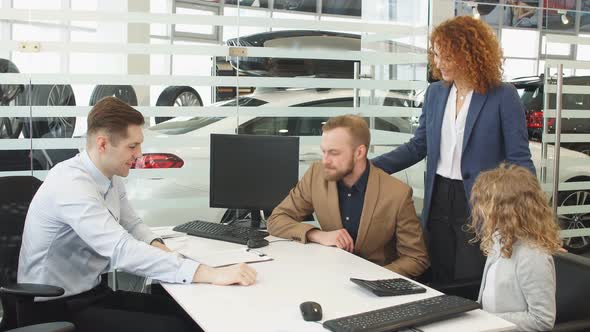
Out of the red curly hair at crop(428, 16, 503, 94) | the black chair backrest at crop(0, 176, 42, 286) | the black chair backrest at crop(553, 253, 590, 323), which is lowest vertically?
the black chair backrest at crop(553, 253, 590, 323)

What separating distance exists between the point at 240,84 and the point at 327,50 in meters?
0.61

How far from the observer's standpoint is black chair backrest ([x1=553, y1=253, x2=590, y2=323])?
2.41 metres

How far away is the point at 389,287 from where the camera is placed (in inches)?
89.7

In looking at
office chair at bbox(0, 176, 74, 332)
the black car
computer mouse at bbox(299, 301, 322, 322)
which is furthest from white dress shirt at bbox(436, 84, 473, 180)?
the black car

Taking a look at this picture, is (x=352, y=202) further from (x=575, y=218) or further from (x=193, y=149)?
(x=575, y=218)

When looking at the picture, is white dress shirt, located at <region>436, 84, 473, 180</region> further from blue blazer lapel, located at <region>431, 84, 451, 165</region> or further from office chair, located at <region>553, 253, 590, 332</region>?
office chair, located at <region>553, 253, 590, 332</region>

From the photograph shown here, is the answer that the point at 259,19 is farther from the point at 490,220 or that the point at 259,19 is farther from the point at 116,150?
the point at 490,220

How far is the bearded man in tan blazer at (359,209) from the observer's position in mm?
2922

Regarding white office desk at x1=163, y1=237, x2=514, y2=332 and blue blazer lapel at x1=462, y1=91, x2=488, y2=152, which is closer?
white office desk at x1=163, y1=237, x2=514, y2=332

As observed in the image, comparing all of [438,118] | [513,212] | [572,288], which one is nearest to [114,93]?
[438,118]

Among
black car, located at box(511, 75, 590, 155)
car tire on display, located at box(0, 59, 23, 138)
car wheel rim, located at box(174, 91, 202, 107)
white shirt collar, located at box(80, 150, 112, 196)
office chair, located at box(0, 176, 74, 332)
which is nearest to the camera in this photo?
office chair, located at box(0, 176, 74, 332)

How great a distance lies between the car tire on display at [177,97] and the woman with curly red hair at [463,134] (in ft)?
4.99

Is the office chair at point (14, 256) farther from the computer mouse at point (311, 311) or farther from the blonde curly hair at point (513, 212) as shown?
the blonde curly hair at point (513, 212)

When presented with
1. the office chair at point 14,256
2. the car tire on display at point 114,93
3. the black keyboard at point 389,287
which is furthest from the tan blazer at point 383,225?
the car tire on display at point 114,93
